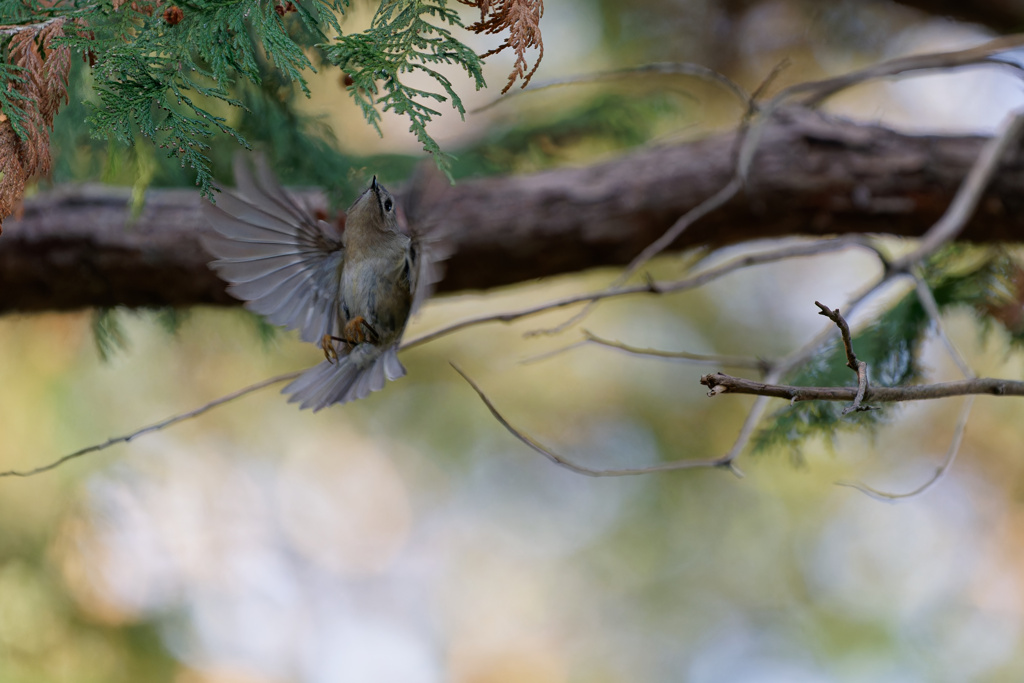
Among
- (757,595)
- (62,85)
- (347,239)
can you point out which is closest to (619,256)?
(347,239)

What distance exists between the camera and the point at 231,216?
3.45 feet

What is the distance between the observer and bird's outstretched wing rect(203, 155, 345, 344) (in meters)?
1.04

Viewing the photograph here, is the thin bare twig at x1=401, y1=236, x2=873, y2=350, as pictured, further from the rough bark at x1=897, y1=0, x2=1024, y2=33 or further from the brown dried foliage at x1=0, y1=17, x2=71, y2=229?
the rough bark at x1=897, y1=0, x2=1024, y2=33

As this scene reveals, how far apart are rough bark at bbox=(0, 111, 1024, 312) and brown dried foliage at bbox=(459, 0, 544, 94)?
1.01 m

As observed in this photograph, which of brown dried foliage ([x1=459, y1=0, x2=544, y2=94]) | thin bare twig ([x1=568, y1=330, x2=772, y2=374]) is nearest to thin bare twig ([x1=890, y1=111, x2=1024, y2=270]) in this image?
thin bare twig ([x1=568, y1=330, x2=772, y2=374])

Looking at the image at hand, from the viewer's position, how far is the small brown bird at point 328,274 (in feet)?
3.45

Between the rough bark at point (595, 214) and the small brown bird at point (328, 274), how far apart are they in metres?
0.56

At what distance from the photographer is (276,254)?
1.11m

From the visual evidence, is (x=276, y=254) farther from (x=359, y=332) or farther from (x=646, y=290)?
(x=646, y=290)

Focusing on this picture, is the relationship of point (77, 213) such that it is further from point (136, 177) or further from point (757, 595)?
point (757, 595)

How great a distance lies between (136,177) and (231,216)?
0.46 meters

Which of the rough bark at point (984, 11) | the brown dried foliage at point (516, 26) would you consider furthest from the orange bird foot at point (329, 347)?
the rough bark at point (984, 11)

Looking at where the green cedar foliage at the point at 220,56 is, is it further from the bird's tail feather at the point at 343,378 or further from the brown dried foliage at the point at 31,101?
the bird's tail feather at the point at 343,378

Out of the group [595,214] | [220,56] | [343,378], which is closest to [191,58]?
[220,56]
